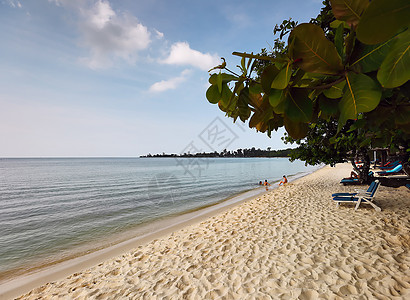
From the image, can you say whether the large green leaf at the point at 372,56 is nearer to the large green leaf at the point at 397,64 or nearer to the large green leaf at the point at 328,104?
the large green leaf at the point at 397,64

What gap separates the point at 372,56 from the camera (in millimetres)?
738

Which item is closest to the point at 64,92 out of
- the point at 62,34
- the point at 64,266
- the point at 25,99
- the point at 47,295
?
the point at 25,99

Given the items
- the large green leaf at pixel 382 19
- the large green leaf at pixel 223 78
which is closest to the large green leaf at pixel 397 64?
the large green leaf at pixel 382 19

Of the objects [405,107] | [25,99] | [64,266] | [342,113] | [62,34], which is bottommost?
[64,266]

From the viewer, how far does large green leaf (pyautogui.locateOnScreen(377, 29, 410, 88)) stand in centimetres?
63

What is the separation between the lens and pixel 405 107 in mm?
1275

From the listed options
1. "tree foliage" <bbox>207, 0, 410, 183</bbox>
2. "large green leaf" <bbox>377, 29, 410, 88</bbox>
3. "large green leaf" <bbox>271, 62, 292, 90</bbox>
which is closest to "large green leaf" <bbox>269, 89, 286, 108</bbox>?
"tree foliage" <bbox>207, 0, 410, 183</bbox>

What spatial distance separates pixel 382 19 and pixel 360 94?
0.91 ft

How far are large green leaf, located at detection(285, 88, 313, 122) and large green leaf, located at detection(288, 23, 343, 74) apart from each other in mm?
175

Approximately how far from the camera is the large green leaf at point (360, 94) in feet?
2.38

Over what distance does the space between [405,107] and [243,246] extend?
181 inches

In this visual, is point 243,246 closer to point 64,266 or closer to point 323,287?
point 323,287

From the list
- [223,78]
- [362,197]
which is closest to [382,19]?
[223,78]

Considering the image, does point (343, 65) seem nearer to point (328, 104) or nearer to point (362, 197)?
point (328, 104)
